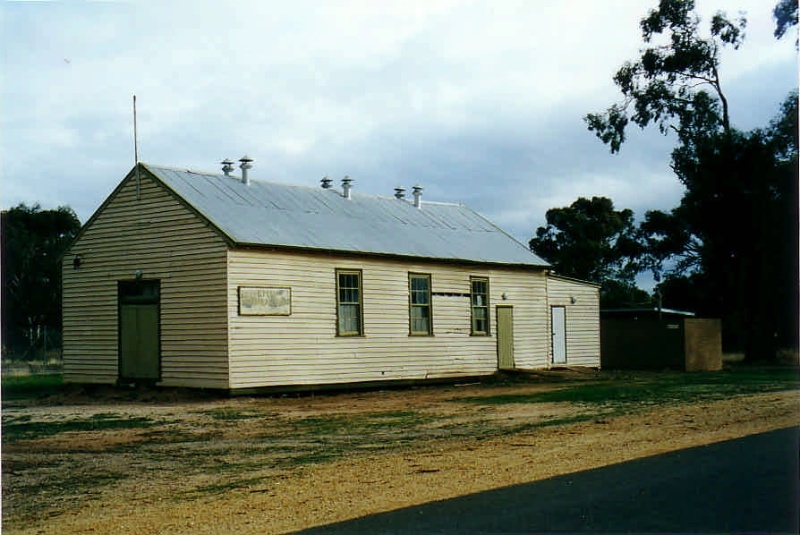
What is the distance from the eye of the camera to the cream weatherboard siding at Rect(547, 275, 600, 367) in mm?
31188

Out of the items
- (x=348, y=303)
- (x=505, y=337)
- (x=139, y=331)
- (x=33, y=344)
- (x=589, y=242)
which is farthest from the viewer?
(x=589, y=242)

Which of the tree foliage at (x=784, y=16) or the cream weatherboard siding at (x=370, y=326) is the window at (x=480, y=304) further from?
the tree foliage at (x=784, y=16)

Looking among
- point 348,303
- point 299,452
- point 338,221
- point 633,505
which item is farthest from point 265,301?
point 633,505

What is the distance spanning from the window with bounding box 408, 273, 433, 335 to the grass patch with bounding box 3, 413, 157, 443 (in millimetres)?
9354

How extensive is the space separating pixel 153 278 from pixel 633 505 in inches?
650

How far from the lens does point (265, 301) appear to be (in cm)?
2172

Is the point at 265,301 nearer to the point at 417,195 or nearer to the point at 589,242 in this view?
the point at 417,195

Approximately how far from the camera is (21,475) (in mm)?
11250

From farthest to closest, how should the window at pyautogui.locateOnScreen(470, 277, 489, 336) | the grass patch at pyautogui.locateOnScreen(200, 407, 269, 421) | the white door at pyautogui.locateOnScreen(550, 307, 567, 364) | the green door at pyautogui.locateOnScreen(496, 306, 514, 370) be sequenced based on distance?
the white door at pyautogui.locateOnScreen(550, 307, 567, 364)
the green door at pyautogui.locateOnScreen(496, 306, 514, 370)
the window at pyautogui.locateOnScreen(470, 277, 489, 336)
the grass patch at pyautogui.locateOnScreen(200, 407, 269, 421)

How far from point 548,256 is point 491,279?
33.6 m

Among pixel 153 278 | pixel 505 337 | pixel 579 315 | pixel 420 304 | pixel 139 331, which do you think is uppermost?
pixel 153 278

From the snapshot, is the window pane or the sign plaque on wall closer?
the sign plaque on wall

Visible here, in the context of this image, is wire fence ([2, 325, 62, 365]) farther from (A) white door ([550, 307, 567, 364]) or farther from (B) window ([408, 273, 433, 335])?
(A) white door ([550, 307, 567, 364])

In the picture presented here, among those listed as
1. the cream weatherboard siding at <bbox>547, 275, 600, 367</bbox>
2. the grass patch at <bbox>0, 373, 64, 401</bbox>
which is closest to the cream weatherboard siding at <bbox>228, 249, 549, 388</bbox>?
the cream weatherboard siding at <bbox>547, 275, 600, 367</bbox>
